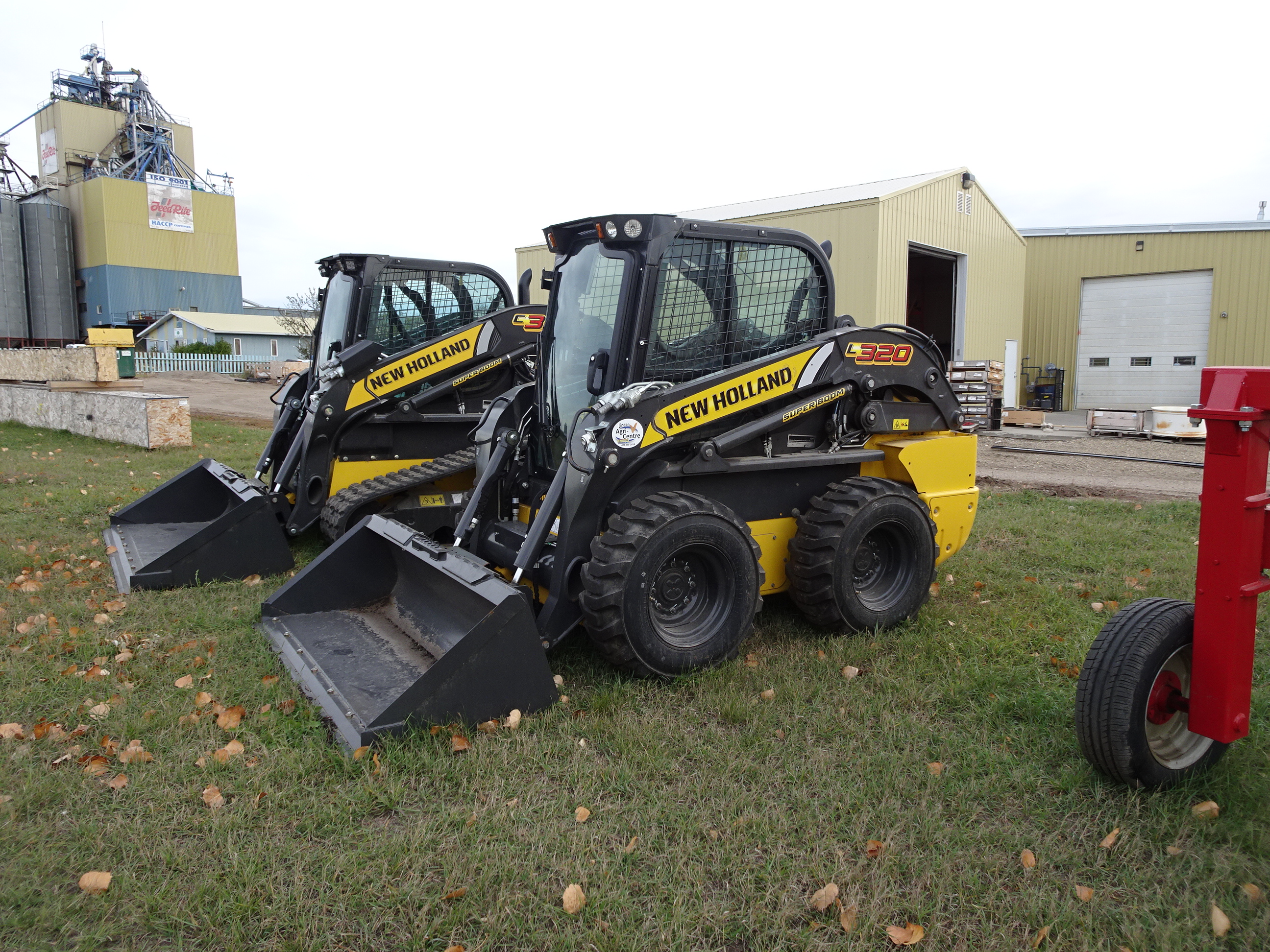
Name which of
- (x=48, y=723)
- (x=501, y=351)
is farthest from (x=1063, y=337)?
(x=48, y=723)

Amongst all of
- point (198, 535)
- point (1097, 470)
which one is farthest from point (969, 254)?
point (198, 535)

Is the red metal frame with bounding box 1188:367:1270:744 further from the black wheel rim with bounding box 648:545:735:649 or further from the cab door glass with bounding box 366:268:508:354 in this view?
the cab door glass with bounding box 366:268:508:354

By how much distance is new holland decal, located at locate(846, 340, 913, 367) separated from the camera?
16.8 ft

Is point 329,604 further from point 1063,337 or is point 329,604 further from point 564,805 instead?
point 1063,337

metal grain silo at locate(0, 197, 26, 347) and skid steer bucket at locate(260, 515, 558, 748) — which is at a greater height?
metal grain silo at locate(0, 197, 26, 347)

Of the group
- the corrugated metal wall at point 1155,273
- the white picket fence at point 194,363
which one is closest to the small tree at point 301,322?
the white picket fence at point 194,363

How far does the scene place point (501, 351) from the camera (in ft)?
25.5

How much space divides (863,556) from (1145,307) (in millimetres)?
25019

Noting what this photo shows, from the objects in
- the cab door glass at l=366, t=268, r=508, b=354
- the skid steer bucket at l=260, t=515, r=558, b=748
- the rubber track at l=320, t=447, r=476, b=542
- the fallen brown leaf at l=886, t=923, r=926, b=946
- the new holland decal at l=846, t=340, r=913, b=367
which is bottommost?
the fallen brown leaf at l=886, t=923, r=926, b=946

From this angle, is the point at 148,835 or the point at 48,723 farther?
the point at 48,723

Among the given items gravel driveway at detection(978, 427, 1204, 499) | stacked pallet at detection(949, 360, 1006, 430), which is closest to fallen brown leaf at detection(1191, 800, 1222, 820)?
gravel driveway at detection(978, 427, 1204, 499)

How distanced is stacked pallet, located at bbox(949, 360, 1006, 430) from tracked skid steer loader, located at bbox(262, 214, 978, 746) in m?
14.9

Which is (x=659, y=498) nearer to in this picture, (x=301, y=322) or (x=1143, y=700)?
(x=1143, y=700)

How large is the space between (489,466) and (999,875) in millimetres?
3418
